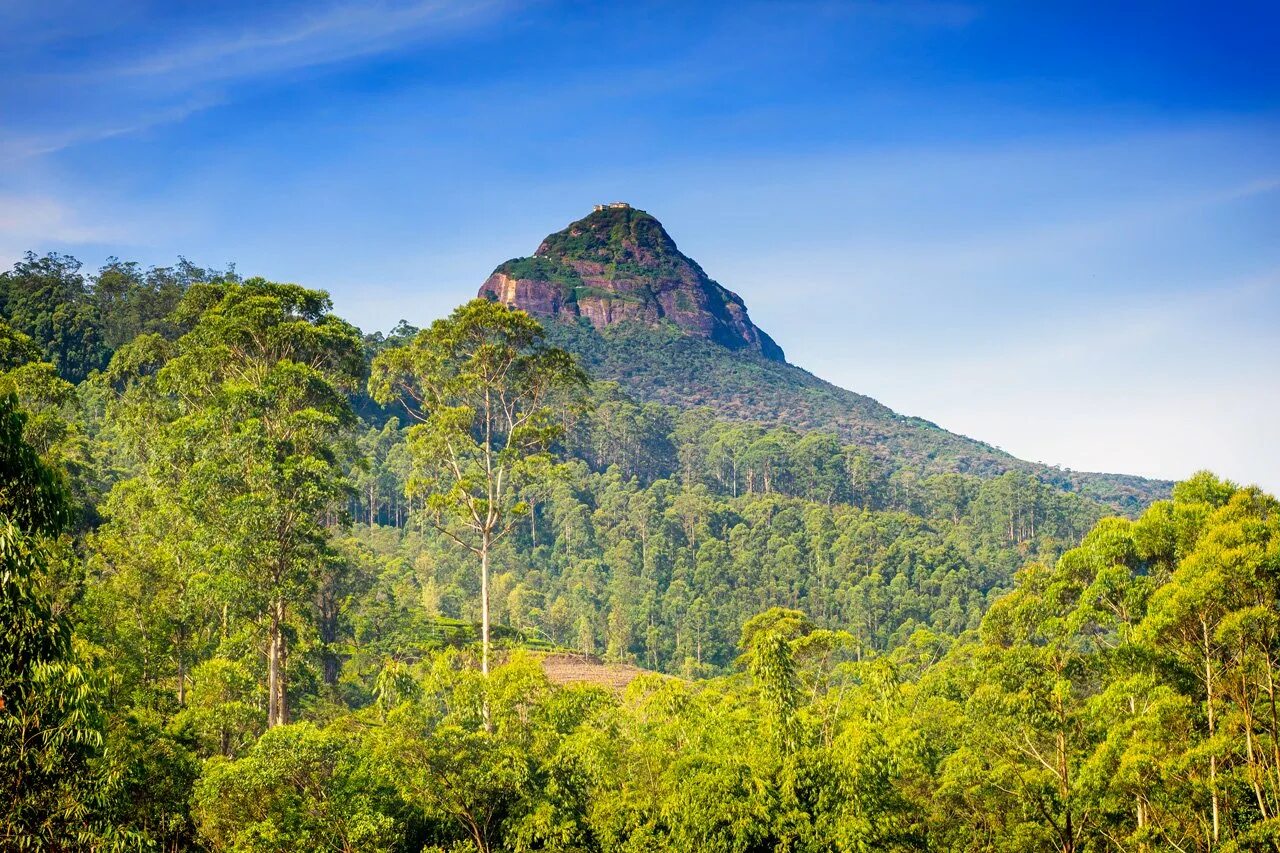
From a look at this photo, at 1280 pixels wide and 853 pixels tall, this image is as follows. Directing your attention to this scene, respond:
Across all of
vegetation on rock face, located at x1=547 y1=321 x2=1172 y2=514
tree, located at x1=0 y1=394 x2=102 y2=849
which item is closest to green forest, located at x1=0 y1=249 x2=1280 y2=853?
tree, located at x1=0 y1=394 x2=102 y2=849

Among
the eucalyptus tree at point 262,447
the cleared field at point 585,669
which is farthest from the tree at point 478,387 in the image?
the cleared field at point 585,669

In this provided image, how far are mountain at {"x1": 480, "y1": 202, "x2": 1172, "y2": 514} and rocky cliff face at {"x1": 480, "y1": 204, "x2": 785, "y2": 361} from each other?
0.16 meters

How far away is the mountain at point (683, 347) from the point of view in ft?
479

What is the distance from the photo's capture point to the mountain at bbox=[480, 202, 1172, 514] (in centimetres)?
14600

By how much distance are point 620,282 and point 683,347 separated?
1440 cm

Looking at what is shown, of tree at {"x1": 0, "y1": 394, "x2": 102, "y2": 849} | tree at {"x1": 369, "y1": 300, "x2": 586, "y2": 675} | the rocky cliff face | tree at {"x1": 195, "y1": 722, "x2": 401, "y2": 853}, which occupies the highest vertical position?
the rocky cliff face

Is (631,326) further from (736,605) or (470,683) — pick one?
(470,683)

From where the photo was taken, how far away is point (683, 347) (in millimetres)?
155375

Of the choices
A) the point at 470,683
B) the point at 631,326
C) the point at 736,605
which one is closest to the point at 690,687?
the point at 470,683

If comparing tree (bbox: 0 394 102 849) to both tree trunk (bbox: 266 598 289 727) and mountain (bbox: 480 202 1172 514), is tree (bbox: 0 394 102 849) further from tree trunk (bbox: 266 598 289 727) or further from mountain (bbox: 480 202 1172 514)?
mountain (bbox: 480 202 1172 514)

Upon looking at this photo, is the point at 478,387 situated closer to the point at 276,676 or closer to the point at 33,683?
the point at 276,676

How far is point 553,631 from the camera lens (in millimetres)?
59281

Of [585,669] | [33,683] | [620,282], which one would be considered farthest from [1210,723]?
[620,282]

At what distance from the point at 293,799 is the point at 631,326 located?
142521 millimetres
